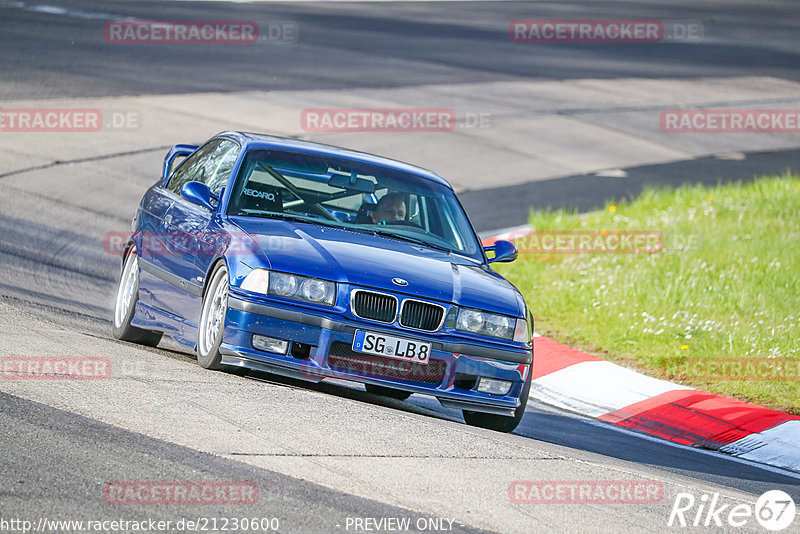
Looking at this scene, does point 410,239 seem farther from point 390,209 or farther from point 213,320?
point 213,320

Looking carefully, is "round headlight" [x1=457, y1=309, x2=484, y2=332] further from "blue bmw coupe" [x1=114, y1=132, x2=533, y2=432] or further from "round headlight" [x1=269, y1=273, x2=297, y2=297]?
"round headlight" [x1=269, y1=273, x2=297, y2=297]

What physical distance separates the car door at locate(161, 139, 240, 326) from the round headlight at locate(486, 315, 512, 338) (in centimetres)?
165

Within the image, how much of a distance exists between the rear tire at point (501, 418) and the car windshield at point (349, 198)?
1.12 metres

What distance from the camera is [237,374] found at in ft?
23.6

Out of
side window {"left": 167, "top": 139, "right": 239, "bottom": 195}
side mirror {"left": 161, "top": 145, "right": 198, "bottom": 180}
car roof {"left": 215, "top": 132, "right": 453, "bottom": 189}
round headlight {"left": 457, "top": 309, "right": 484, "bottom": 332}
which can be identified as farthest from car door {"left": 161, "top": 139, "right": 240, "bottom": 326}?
round headlight {"left": 457, "top": 309, "right": 484, "bottom": 332}

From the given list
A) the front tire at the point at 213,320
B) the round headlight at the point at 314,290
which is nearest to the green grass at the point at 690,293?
the round headlight at the point at 314,290

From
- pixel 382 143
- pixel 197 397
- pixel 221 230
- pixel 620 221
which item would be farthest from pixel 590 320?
pixel 382 143

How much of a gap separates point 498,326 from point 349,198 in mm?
1570

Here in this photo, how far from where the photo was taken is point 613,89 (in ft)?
80.1

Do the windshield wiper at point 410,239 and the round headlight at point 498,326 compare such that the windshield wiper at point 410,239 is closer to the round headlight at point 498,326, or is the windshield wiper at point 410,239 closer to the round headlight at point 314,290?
the round headlight at point 498,326

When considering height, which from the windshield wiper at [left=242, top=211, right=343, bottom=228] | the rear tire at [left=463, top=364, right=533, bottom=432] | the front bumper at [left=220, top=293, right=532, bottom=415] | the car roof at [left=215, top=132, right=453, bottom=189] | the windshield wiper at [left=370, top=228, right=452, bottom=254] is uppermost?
the car roof at [left=215, top=132, right=453, bottom=189]

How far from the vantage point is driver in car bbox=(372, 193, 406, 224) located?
26.6ft

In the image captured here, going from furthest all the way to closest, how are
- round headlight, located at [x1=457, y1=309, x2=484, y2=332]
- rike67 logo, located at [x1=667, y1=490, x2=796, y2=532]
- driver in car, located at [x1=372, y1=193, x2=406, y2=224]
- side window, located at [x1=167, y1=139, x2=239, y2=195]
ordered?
side window, located at [x1=167, y1=139, x2=239, y2=195] → driver in car, located at [x1=372, y1=193, x2=406, y2=224] → round headlight, located at [x1=457, y1=309, x2=484, y2=332] → rike67 logo, located at [x1=667, y1=490, x2=796, y2=532]

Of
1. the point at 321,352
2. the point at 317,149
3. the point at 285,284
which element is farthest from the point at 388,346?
the point at 317,149
